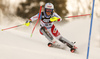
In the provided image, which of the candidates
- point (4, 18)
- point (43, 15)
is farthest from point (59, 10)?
point (43, 15)

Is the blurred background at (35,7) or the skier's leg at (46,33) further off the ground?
the blurred background at (35,7)

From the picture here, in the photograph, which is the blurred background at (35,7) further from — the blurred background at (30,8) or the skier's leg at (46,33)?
the skier's leg at (46,33)

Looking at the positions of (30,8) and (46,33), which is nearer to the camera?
(46,33)

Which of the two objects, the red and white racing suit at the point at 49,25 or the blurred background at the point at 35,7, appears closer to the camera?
the red and white racing suit at the point at 49,25

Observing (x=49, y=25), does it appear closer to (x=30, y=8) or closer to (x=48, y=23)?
(x=48, y=23)

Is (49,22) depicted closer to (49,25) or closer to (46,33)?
(49,25)

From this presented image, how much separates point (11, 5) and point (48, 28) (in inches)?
77.7

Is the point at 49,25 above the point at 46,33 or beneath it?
above

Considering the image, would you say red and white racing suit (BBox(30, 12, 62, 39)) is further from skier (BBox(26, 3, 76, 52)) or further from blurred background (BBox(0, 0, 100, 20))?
blurred background (BBox(0, 0, 100, 20))

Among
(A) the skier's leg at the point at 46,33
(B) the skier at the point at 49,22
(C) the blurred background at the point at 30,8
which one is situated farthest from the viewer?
(C) the blurred background at the point at 30,8

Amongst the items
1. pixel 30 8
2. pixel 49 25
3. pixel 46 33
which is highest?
pixel 30 8

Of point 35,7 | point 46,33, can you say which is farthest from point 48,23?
point 35,7

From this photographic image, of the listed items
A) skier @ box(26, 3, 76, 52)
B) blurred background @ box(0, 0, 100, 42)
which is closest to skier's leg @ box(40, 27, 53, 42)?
skier @ box(26, 3, 76, 52)

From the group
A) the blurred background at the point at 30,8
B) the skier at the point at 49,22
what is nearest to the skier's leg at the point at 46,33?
the skier at the point at 49,22
